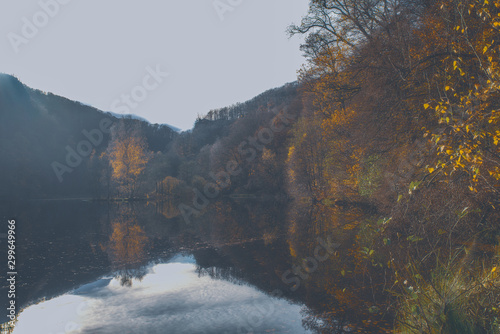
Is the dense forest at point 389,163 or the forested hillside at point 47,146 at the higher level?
the forested hillside at point 47,146

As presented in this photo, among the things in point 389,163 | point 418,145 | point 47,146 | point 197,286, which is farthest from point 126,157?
point 47,146

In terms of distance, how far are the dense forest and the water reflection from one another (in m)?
1.20

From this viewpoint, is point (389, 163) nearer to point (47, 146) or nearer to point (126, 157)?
point (126, 157)

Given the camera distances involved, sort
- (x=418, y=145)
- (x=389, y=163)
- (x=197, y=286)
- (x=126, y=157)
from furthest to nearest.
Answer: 1. (x=126, y=157)
2. (x=389, y=163)
3. (x=418, y=145)
4. (x=197, y=286)

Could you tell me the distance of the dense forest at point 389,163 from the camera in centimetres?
488

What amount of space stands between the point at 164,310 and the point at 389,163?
40.5ft

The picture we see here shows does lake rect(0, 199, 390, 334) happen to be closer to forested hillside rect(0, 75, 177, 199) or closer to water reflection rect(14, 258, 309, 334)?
water reflection rect(14, 258, 309, 334)

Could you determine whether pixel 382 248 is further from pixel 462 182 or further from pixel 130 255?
pixel 130 255

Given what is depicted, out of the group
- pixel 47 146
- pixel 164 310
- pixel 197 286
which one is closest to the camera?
pixel 164 310

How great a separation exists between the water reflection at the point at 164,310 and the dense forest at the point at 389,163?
1.20 meters

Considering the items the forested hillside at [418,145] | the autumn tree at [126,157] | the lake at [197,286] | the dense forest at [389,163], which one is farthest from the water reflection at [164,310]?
the autumn tree at [126,157]

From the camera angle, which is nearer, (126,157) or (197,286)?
(197,286)

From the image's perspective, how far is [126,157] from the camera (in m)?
52.7

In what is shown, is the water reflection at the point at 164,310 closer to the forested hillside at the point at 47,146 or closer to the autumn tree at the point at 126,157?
the autumn tree at the point at 126,157
